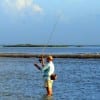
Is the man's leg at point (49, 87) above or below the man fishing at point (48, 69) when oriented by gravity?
below

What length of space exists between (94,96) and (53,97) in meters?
1.84

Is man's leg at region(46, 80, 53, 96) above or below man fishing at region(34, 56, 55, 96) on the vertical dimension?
below

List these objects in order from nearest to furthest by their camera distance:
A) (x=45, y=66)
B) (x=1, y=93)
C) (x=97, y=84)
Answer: (x=45, y=66) < (x=1, y=93) < (x=97, y=84)

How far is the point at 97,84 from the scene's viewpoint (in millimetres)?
28500

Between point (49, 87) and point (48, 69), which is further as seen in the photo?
point (49, 87)

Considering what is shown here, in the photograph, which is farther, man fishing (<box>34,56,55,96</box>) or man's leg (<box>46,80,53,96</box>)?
man's leg (<box>46,80,53,96</box>)

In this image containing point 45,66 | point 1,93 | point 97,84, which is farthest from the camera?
point 97,84

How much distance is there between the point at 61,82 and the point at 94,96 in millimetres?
6875

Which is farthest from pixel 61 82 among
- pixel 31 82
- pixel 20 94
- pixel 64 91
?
pixel 20 94

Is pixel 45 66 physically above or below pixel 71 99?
above

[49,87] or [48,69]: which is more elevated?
[48,69]

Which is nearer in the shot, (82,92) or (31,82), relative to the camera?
(82,92)

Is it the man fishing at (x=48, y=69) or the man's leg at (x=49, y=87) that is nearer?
the man fishing at (x=48, y=69)

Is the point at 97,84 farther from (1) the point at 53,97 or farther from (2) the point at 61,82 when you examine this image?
(1) the point at 53,97
